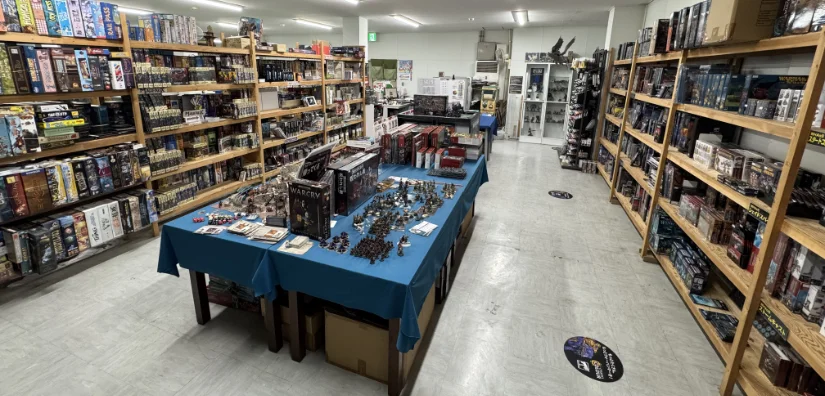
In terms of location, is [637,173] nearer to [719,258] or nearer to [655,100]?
[655,100]

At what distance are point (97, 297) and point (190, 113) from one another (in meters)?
2.29

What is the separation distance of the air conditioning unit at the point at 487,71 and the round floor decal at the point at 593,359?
9.66m

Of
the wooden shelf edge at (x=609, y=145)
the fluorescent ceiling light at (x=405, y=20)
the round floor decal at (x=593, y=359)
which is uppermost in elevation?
the fluorescent ceiling light at (x=405, y=20)

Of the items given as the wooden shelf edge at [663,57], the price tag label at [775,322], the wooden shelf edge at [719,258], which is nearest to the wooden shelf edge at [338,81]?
the wooden shelf edge at [663,57]

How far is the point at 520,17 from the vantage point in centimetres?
896

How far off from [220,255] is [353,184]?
3.17 ft

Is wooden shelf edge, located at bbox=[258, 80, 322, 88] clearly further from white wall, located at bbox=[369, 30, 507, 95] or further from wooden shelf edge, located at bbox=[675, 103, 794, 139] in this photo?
white wall, located at bbox=[369, 30, 507, 95]

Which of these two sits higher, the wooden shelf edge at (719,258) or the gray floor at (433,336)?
the wooden shelf edge at (719,258)

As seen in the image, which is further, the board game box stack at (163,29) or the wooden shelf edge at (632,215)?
the wooden shelf edge at (632,215)

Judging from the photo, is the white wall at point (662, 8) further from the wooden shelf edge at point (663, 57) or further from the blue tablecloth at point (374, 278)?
the blue tablecloth at point (374, 278)

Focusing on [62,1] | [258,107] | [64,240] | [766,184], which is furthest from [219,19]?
[766,184]

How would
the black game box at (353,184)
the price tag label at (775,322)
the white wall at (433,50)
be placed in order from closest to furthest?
the price tag label at (775,322)
the black game box at (353,184)
the white wall at (433,50)

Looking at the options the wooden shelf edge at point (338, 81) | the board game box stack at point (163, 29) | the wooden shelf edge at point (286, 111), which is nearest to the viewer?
the board game box stack at point (163, 29)

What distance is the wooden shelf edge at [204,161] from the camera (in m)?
4.31
